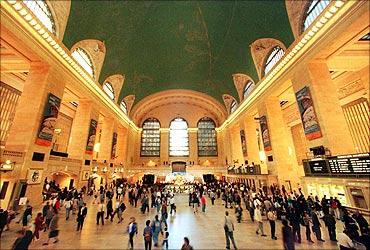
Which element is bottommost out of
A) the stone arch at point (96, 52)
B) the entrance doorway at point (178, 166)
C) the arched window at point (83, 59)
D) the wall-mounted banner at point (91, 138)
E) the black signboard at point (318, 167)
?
the black signboard at point (318, 167)

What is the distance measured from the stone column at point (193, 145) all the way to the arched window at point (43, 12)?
25.9 meters

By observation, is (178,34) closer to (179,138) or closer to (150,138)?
(179,138)

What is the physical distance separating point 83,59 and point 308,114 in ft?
61.1

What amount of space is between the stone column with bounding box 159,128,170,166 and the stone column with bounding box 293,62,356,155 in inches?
987

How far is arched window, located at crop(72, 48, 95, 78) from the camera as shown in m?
15.7

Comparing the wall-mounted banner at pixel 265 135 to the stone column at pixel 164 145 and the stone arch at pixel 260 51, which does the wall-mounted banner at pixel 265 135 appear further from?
the stone column at pixel 164 145

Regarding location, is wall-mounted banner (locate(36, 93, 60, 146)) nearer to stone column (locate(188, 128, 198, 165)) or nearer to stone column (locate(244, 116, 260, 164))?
stone column (locate(244, 116, 260, 164))

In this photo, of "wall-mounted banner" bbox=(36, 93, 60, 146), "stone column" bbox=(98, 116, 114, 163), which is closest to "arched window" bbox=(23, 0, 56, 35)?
"wall-mounted banner" bbox=(36, 93, 60, 146)

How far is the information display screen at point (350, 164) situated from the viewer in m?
7.36

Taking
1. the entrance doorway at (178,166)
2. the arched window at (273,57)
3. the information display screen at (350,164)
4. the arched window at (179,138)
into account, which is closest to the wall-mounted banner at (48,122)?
the information display screen at (350,164)

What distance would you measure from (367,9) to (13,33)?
1699 centimetres

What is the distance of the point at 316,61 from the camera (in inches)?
459

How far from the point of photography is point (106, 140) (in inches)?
890

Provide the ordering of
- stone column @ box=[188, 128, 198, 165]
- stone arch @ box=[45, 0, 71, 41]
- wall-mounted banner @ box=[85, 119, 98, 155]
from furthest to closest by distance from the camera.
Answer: stone column @ box=[188, 128, 198, 165] → wall-mounted banner @ box=[85, 119, 98, 155] → stone arch @ box=[45, 0, 71, 41]
